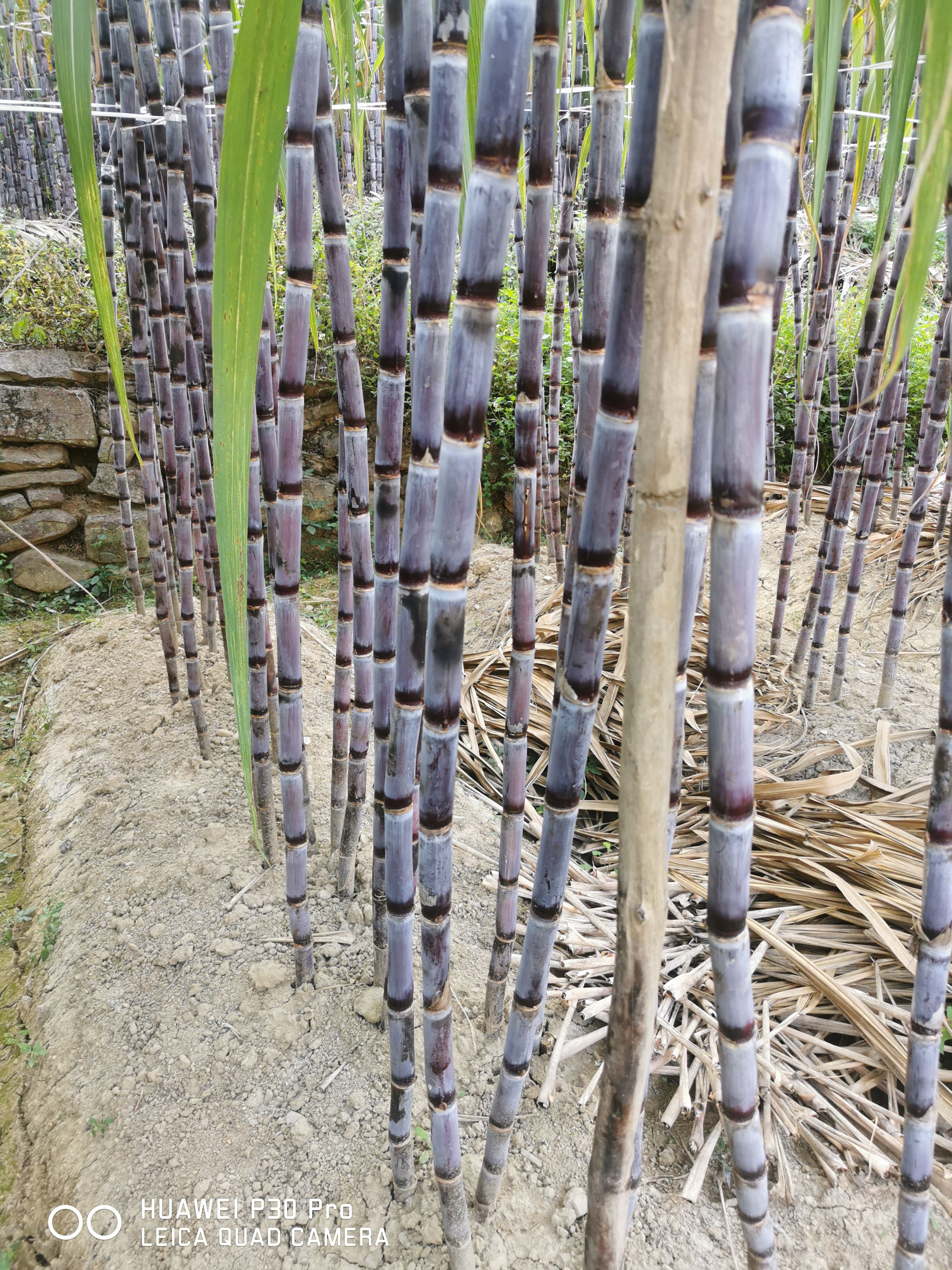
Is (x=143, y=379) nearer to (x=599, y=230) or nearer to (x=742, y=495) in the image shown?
(x=599, y=230)

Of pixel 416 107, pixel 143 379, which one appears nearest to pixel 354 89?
pixel 416 107

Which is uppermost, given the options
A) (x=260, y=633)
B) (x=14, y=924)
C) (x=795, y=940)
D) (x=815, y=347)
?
(x=815, y=347)

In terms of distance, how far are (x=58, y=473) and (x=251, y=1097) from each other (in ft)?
9.25

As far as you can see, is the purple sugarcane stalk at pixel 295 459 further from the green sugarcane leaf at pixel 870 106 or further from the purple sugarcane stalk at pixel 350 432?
the green sugarcane leaf at pixel 870 106

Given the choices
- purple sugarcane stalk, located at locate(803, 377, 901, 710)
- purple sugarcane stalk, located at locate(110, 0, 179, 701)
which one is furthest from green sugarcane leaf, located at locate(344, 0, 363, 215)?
purple sugarcane stalk, located at locate(803, 377, 901, 710)

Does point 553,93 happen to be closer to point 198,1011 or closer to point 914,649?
point 198,1011

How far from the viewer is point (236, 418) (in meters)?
0.40

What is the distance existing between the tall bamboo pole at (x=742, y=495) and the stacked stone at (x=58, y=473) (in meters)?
2.95

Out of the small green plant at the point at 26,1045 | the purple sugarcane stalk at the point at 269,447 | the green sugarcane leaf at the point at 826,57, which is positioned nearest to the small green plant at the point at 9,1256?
the small green plant at the point at 26,1045

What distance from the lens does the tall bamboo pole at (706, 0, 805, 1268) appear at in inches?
13.1

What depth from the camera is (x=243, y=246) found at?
38 centimetres

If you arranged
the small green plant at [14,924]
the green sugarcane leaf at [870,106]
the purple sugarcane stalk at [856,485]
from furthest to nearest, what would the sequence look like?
the purple sugarcane stalk at [856,485], the small green plant at [14,924], the green sugarcane leaf at [870,106]

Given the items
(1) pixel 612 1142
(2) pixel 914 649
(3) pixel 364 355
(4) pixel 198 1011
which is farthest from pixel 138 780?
(3) pixel 364 355

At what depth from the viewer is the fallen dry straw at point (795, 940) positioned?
1.05m
